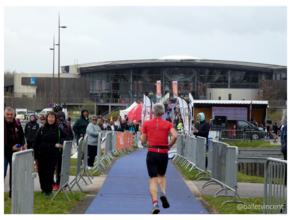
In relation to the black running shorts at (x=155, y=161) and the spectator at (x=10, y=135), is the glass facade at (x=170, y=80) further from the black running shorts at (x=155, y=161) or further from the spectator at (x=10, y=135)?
the black running shorts at (x=155, y=161)

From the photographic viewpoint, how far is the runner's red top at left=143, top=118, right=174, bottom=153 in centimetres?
729

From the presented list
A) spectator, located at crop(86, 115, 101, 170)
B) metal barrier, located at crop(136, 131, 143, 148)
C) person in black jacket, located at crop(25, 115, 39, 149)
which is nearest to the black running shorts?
spectator, located at crop(86, 115, 101, 170)

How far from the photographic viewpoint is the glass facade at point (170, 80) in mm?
84625

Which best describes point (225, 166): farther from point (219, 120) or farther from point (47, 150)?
point (219, 120)

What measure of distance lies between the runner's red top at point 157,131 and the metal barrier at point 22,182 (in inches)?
89.6

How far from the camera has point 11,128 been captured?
8102 mm

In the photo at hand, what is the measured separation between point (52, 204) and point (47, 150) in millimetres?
1254

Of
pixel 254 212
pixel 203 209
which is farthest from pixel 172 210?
pixel 254 212

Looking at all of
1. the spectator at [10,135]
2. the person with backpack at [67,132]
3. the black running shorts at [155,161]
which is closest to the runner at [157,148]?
the black running shorts at [155,161]

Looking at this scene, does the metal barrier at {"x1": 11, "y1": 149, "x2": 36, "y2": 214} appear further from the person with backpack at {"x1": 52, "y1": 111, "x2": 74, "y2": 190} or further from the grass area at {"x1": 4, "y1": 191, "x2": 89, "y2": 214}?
the person with backpack at {"x1": 52, "y1": 111, "x2": 74, "y2": 190}

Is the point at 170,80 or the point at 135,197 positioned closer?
the point at 135,197

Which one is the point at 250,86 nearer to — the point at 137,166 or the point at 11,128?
the point at 137,166

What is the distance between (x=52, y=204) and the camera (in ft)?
24.5

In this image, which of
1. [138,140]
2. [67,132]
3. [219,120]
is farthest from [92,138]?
[219,120]
